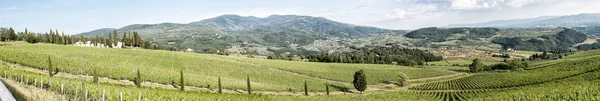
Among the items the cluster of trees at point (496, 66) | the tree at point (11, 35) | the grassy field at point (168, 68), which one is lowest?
the cluster of trees at point (496, 66)

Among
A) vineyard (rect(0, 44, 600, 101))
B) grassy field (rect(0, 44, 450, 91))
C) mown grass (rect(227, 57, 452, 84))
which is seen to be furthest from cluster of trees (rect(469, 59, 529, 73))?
grassy field (rect(0, 44, 450, 91))

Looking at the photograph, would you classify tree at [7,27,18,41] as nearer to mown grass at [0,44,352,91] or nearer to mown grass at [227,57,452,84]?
mown grass at [0,44,352,91]

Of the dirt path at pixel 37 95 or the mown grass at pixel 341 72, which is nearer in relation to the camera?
Result: the dirt path at pixel 37 95

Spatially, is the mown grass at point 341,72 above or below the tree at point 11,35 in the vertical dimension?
below

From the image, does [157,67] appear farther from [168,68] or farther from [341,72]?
[341,72]

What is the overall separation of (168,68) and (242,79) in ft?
61.8

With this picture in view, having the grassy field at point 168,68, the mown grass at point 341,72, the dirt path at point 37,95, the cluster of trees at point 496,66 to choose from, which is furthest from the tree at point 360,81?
the cluster of trees at point 496,66

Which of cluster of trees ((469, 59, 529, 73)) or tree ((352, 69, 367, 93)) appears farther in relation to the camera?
cluster of trees ((469, 59, 529, 73))

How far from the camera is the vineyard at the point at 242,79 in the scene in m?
57.7

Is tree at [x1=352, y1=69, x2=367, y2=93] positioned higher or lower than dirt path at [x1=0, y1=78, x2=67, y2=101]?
lower

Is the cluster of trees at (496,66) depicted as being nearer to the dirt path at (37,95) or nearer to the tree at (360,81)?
the tree at (360,81)

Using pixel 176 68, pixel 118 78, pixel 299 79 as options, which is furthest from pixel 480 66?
pixel 118 78

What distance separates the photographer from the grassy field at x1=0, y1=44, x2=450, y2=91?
74562 millimetres

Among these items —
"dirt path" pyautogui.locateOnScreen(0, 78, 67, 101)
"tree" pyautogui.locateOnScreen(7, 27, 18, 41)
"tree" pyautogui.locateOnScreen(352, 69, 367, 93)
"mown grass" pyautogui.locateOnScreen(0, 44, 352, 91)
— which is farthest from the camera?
"tree" pyautogui.locateOnScreen(7, 27, 18, 41)
